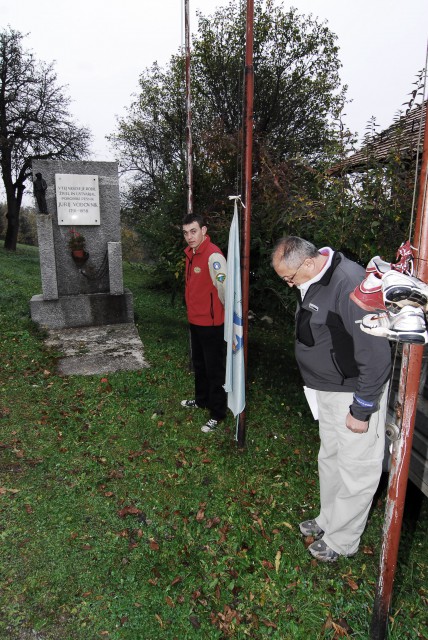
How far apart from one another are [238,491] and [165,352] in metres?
3.57

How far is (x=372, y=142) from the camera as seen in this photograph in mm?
3889

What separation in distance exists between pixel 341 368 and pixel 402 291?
1.04 m

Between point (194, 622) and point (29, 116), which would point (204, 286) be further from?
point (29, 116)

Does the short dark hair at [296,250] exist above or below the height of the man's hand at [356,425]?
above

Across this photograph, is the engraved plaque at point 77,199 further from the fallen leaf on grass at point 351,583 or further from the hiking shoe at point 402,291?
the hiking shoe at point 402,291

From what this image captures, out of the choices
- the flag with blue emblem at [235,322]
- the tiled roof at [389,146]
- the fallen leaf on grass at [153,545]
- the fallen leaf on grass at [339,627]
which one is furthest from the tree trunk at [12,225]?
the fallen leaf on grass at [339,627]

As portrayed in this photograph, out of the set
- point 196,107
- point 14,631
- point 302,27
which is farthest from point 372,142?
point 302,27

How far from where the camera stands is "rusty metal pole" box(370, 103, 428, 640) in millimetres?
1775

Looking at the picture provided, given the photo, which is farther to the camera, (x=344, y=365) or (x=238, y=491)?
(x=238, y=491)

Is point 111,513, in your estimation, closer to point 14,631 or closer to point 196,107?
point 14,631

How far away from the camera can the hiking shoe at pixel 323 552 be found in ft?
9.69

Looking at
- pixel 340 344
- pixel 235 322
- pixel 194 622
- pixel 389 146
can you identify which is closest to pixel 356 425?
pixel 340 344

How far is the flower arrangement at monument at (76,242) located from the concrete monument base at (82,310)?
31.5 inches

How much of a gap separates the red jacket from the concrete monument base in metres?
3.76
